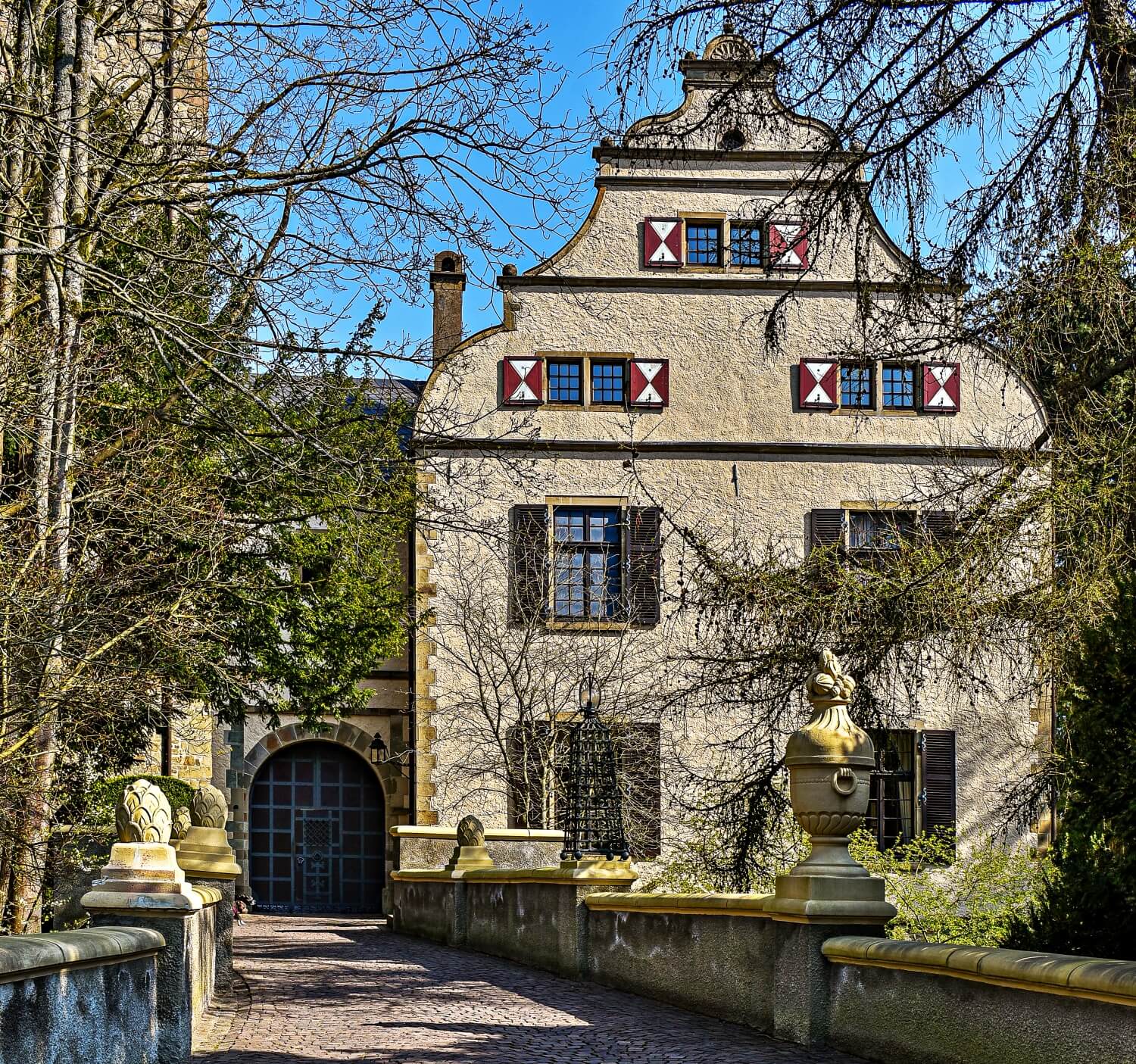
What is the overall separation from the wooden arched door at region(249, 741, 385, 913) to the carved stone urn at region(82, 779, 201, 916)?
17028 millimetres

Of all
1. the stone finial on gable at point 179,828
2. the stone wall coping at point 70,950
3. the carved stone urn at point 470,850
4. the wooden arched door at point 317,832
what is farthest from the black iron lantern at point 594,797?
the wooden arched door at point 317,832

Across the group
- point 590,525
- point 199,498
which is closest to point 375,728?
point 590,525

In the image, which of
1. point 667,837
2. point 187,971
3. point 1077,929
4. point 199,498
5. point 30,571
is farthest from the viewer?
point 667,837

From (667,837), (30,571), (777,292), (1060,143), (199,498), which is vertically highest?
(777,292)

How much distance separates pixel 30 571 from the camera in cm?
926

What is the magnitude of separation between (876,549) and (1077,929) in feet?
16.4

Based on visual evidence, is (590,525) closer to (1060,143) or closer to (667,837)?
(667,837)

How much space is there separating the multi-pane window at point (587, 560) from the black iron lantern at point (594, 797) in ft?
28.0

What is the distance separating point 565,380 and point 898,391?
4498 mm

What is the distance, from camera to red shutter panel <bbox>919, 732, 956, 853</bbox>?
2080cm

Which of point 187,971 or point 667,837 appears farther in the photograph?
point 667,837

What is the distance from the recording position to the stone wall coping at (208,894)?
8.85m

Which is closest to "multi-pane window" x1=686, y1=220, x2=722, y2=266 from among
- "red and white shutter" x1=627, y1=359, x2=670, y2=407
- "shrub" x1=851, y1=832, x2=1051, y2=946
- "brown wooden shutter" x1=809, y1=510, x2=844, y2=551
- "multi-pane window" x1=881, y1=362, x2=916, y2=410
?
"red and white shutter" x1=627, y1=359, x2=670, y2=407

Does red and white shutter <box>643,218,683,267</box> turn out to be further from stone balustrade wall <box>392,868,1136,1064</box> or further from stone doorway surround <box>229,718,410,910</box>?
stone balustrade wall <box>392,868,1136,1064</box>
